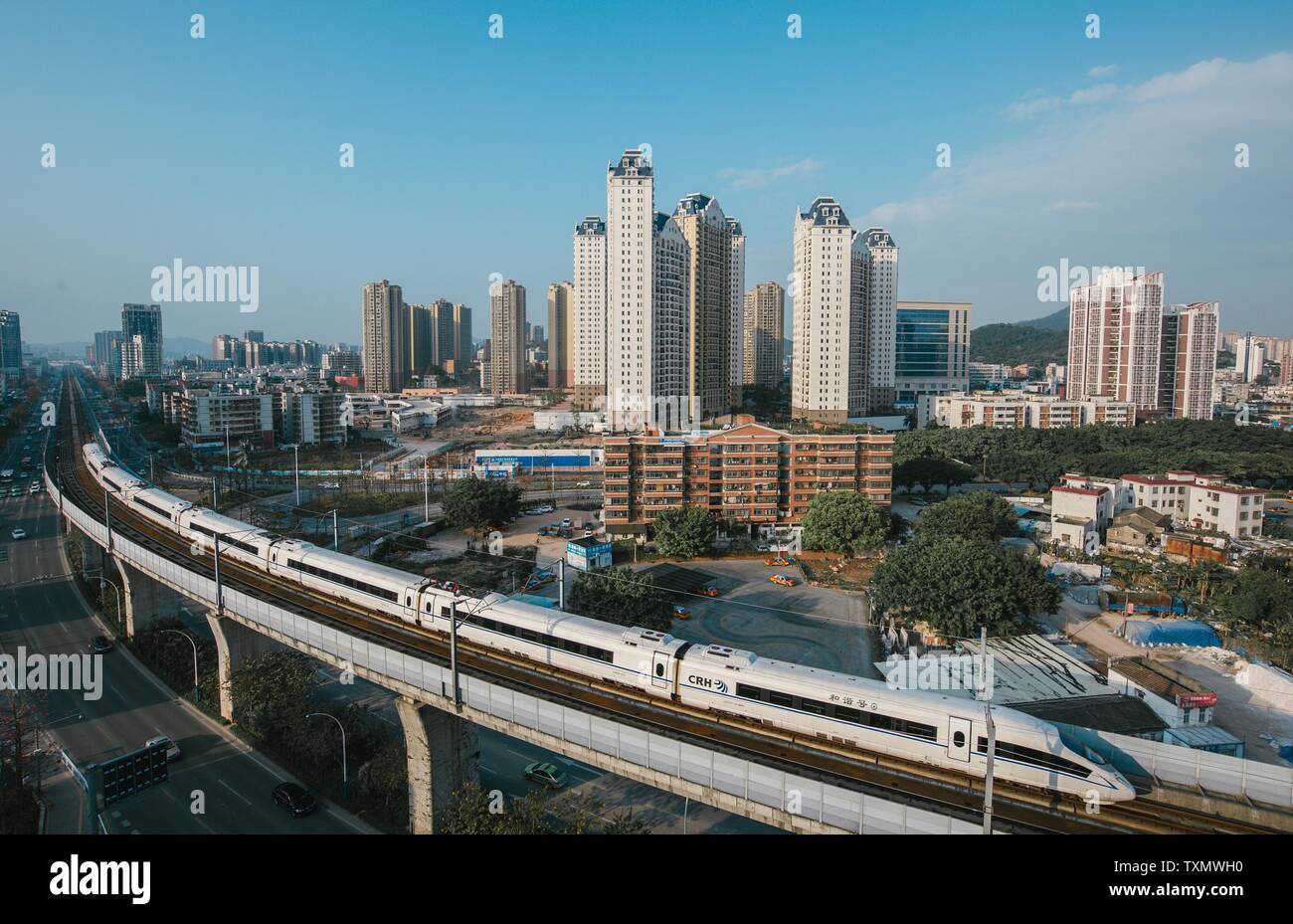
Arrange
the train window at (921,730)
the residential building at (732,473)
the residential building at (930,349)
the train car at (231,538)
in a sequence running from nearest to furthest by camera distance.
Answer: the train window at (921,730) → the train car at (231,538) → the residential building at (732,473) → the residential building at (930,349)

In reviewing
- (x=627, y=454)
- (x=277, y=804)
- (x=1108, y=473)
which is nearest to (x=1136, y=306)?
(x=1108, y=473)

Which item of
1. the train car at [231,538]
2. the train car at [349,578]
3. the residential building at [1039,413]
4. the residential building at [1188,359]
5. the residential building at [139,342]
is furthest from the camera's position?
the residential building at [139,342]

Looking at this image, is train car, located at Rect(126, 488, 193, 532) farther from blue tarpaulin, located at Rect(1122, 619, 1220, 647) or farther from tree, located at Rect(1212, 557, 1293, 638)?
tree, located at Rect(1212, 557, 1293, 638)

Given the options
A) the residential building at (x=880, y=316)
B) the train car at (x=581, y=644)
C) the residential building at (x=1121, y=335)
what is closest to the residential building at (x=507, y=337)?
the residential building at (x=880, y=316)

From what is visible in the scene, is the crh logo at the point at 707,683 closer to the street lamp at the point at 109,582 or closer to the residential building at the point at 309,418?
the street lamp at the point at 109,582
